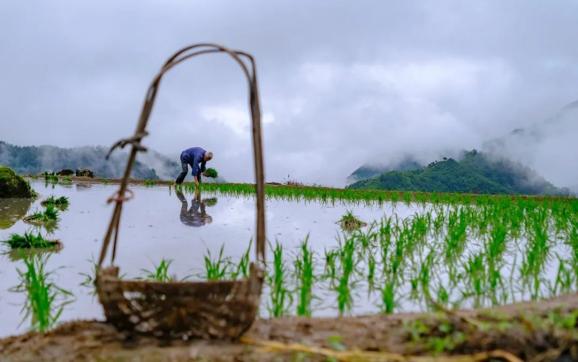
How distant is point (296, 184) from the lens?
20172 millimetres

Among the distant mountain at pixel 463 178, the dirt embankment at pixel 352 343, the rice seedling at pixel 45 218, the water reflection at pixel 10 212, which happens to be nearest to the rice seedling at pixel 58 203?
the water reflection at pixel 10 212

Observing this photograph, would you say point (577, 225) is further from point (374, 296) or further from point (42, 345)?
point (42, 345)

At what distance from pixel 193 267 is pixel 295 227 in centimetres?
268

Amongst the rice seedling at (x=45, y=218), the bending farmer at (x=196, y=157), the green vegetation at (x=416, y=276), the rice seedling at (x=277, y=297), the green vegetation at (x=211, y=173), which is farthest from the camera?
the green vegetation at (x=211, y=173)

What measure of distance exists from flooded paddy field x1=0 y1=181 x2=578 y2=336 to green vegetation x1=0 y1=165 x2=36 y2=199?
3.40 metres

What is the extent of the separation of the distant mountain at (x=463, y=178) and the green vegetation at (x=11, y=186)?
35243 mm

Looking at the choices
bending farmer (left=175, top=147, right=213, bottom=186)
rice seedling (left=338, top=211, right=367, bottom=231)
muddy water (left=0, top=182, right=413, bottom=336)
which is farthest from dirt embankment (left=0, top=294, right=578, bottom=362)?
bending farmer (left=175, top=147, right=213, bottom=186)

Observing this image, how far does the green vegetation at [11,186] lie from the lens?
11367 millimetres

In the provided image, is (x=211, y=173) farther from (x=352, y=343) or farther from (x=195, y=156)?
(x=352, y=343)

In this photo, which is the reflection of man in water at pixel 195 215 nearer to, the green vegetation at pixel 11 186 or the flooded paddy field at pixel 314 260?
the flooded paddy field at pixel 314 260

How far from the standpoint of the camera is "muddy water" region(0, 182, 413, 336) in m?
3.27

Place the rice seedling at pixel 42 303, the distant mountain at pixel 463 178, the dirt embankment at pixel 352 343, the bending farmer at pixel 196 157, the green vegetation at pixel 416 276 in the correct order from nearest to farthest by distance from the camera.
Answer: the dirt embankment at pixel 352 343, the rice seedling at pixel 42 303, the green vegetation at pixel 416 276, the bending farmer at pixel 196 157, the distant mountain at pixel 463 178

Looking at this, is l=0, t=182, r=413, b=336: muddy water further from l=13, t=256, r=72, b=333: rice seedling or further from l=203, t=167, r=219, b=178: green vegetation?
l=203, t=167, r=219, b=178: green vegetation

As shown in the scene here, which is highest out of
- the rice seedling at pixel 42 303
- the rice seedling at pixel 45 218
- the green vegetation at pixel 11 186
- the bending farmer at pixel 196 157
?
the bending farmer at pixel 196 157
